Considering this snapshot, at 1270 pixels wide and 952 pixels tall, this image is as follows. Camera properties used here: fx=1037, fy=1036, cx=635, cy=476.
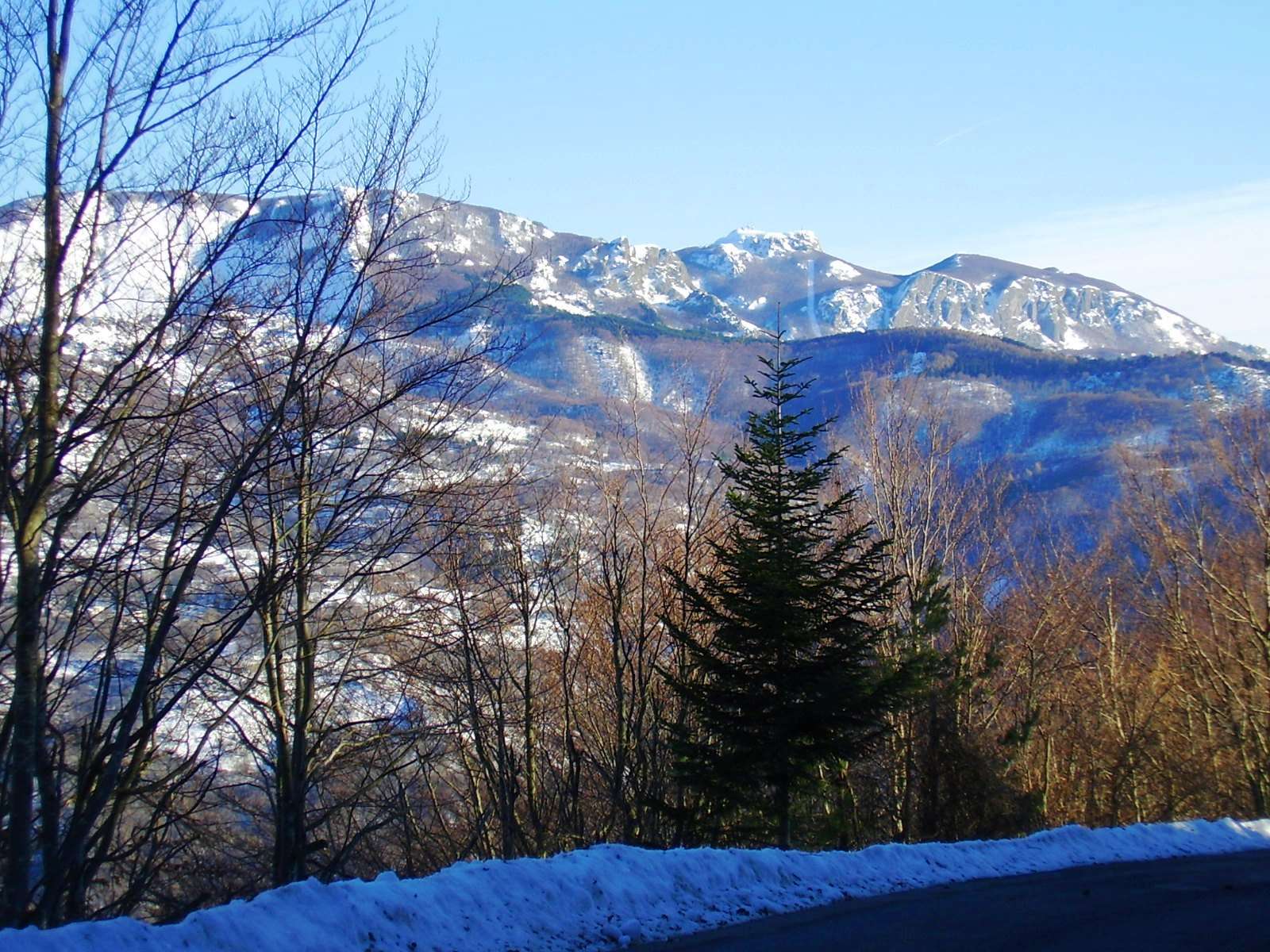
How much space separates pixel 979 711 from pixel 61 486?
88.0 feet

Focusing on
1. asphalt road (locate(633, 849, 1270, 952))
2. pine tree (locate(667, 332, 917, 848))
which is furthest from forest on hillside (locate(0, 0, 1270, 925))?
asphalt road (locate(633, 849, 1270, 952))

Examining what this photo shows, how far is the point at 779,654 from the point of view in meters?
16.1

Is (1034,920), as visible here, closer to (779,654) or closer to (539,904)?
(539,904)

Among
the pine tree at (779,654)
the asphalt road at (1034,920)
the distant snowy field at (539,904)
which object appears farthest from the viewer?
the pine tree at (779,654)

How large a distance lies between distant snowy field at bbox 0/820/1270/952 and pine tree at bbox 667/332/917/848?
19.8ft

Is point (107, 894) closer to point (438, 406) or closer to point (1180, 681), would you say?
point (438, 406)

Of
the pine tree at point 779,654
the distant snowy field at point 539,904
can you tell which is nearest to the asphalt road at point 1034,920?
the distant snowy field at point 539,904

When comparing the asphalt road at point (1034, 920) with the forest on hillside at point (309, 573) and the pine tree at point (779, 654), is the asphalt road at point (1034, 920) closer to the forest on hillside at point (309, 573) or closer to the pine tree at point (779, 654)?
the forest on hillside at point (309, 573)

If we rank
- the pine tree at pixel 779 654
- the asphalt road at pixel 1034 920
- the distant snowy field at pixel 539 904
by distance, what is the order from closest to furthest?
the distant snowy field at pixel 539 904, the asphalt road at pixel 1034 920, the pine tree at pixel 779 654

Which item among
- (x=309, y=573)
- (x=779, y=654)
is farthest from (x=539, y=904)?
(x=779, y=654)

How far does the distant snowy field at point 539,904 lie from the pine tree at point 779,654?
6029 millimetres

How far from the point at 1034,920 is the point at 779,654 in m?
8.83

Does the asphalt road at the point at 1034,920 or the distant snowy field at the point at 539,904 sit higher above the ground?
the distant snowy field at the point at 539,904

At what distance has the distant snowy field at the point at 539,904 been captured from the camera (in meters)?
4.90
